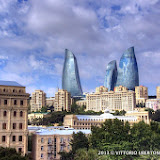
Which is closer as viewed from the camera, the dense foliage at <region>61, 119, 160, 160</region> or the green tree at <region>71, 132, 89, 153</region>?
the dense foliage at <region>61, 119, 160, 160</region>

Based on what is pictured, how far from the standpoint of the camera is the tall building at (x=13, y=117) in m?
66.0

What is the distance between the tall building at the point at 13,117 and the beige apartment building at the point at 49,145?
3.95 metres

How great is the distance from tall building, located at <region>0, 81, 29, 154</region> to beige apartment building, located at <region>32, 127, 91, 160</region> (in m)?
3.95

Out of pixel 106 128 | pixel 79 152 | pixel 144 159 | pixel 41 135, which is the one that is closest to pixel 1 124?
pixel 41 135

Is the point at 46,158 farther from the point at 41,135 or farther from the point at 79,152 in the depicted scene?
the point at 79,152

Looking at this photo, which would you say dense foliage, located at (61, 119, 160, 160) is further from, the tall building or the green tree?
the tall building

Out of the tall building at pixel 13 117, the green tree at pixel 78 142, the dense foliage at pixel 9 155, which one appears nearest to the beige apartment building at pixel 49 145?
the green tree at pixel 78 142

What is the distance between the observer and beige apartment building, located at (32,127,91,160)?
2781 inches

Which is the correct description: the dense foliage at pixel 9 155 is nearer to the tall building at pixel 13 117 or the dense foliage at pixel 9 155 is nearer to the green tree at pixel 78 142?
the tall building at pixel 13 117

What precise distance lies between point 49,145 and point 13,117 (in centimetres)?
1241

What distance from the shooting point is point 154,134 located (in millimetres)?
72938

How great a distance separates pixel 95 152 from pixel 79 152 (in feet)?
13.2

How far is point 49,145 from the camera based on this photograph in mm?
71875

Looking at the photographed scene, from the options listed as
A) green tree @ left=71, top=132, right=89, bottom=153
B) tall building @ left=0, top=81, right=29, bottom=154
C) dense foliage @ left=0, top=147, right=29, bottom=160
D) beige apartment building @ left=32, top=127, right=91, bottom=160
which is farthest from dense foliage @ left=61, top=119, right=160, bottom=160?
dense foliage @ left=0, top=147, right=29, bottom=160
